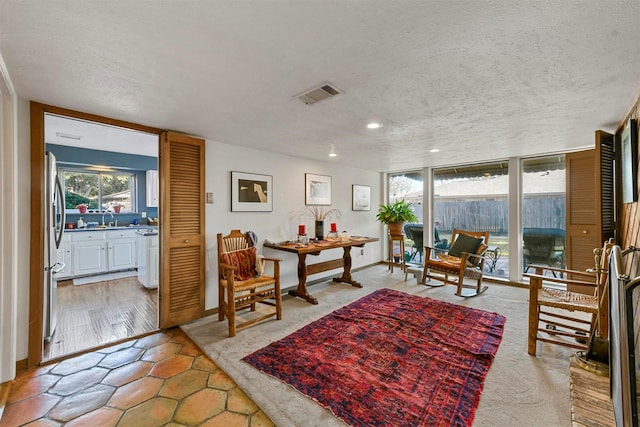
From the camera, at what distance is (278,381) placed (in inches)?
79.2

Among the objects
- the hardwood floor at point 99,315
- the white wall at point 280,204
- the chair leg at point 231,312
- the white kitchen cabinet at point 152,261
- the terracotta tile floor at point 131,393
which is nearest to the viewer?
the terracotta tile floor at point 131,393

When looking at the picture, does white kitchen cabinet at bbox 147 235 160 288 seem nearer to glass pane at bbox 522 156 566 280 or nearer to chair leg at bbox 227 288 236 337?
chair leg at bbox 227 288 236 337

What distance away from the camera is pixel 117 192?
5.61m

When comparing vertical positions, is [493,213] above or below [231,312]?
above

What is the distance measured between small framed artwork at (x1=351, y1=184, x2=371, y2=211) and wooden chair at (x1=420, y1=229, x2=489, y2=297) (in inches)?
65.5

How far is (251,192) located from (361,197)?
8.80 feet

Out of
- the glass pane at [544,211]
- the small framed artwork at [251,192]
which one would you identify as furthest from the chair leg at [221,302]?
the glass pane at [544,211]

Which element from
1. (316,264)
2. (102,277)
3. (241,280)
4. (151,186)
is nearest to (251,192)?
(241,280)

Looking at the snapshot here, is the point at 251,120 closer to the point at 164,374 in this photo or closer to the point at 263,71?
the point at 263,71

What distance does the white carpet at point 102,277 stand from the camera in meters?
4.61

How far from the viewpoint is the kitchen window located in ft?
16.9

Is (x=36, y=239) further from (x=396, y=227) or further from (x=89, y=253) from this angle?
(x=396, y=227)

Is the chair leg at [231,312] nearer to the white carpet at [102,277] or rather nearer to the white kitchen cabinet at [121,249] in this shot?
the white carpet at [102,277]

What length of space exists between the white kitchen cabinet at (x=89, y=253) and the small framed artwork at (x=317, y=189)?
3920 mm
